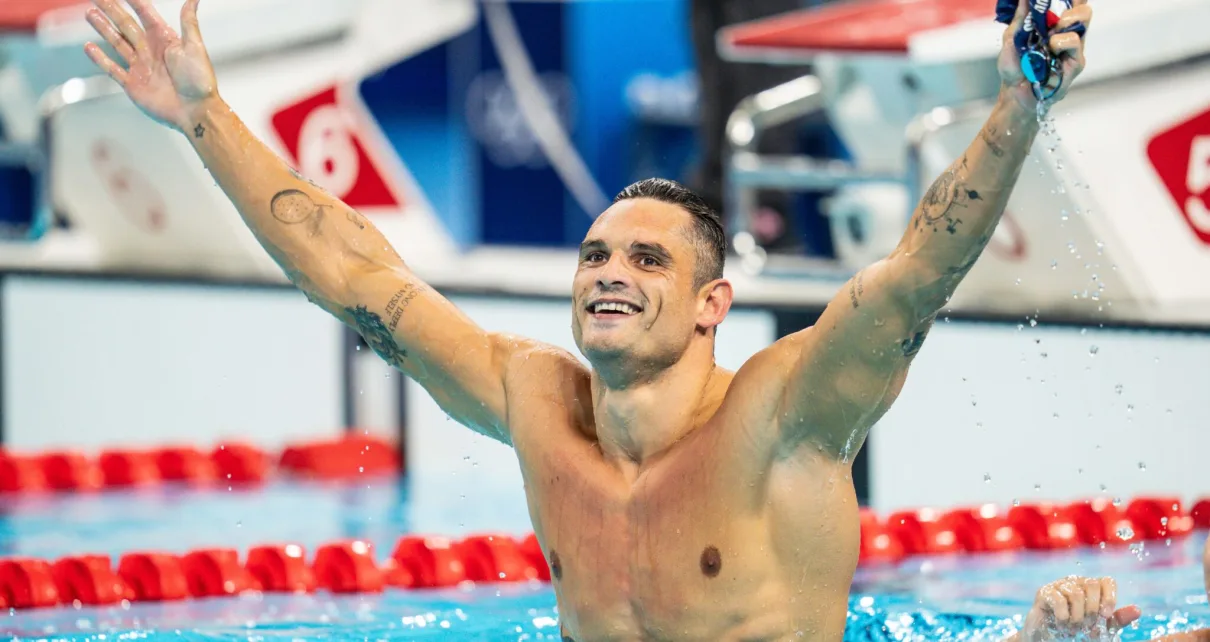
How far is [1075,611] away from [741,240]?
3.94 meters

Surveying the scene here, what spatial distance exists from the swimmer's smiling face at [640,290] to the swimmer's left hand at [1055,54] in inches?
26.2

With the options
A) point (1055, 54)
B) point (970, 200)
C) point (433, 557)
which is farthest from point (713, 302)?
point (433, 557)

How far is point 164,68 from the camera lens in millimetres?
3299

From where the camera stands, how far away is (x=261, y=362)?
26.4 feet

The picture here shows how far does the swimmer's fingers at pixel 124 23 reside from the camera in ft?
10.9

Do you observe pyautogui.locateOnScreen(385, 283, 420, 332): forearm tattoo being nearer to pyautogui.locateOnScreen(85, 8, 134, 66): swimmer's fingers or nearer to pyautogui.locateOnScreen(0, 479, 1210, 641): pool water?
pyautogui.locateOnScreen(85, 8, 134, 66): swimmer's fingers

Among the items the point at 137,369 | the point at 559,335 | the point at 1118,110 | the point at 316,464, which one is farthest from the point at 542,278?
the point at 1118,110

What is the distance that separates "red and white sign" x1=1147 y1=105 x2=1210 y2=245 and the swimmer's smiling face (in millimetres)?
2762

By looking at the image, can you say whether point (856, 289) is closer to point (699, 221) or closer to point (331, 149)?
point (699, 221)

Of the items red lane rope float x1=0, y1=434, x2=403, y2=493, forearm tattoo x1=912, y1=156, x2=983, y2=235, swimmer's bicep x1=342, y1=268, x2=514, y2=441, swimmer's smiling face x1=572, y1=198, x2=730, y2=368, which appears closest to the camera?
forearm tattoo x1=912, y1=156, x2=983, y2=235

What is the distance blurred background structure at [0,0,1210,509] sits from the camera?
534cm

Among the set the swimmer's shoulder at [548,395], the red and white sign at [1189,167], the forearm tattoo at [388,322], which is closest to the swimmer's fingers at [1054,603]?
the swimmer's shoulder at [548,395]

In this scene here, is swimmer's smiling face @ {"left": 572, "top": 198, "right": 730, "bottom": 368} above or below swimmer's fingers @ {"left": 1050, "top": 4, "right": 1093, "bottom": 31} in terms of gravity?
below

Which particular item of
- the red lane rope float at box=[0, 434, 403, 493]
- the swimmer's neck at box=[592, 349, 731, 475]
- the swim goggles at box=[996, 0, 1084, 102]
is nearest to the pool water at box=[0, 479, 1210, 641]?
the red lane rope float at box=[0, 434, 403, 493]
